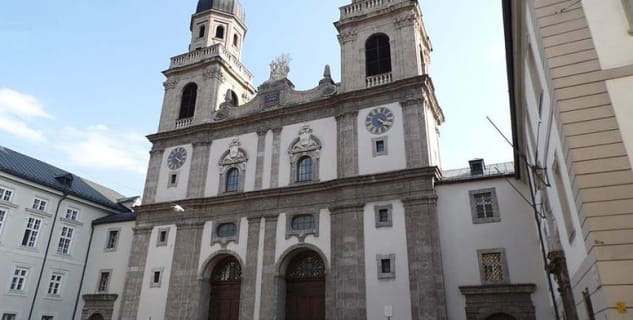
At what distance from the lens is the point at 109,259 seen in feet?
103

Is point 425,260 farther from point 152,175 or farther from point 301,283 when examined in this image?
point 152,175

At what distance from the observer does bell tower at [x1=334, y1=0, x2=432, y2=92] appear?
26203mm

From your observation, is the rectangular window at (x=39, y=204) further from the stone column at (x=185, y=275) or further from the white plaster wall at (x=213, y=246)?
the white plaster wall at (x=213, y=246)

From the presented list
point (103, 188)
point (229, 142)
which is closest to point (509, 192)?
point (229, 142)

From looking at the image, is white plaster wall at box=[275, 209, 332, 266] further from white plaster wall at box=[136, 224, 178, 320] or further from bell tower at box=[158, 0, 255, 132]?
bell tower at box=[158, 0, 255, 132]

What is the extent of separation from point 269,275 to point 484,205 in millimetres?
12236

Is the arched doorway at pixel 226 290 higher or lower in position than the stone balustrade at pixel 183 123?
lower

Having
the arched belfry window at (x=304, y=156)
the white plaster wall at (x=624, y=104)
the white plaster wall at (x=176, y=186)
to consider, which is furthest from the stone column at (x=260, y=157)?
the white plaster wall at (x=624, y=104)

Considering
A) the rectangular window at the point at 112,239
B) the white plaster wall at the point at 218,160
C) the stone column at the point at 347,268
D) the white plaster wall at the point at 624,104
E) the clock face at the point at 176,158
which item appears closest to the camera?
the white plaster wall at the point at 624,104

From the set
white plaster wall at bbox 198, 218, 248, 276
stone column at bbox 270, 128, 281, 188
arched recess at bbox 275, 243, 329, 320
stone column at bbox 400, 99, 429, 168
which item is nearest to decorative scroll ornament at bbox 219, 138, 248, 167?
stone column at bbox 270, 128, 281, 188

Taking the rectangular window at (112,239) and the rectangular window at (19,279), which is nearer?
the rectangular window at (19,279)

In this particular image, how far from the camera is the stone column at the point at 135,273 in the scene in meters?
26.8

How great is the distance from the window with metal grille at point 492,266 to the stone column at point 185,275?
53.4ft

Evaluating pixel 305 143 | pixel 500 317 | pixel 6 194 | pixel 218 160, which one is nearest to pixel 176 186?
pixel 218 160
